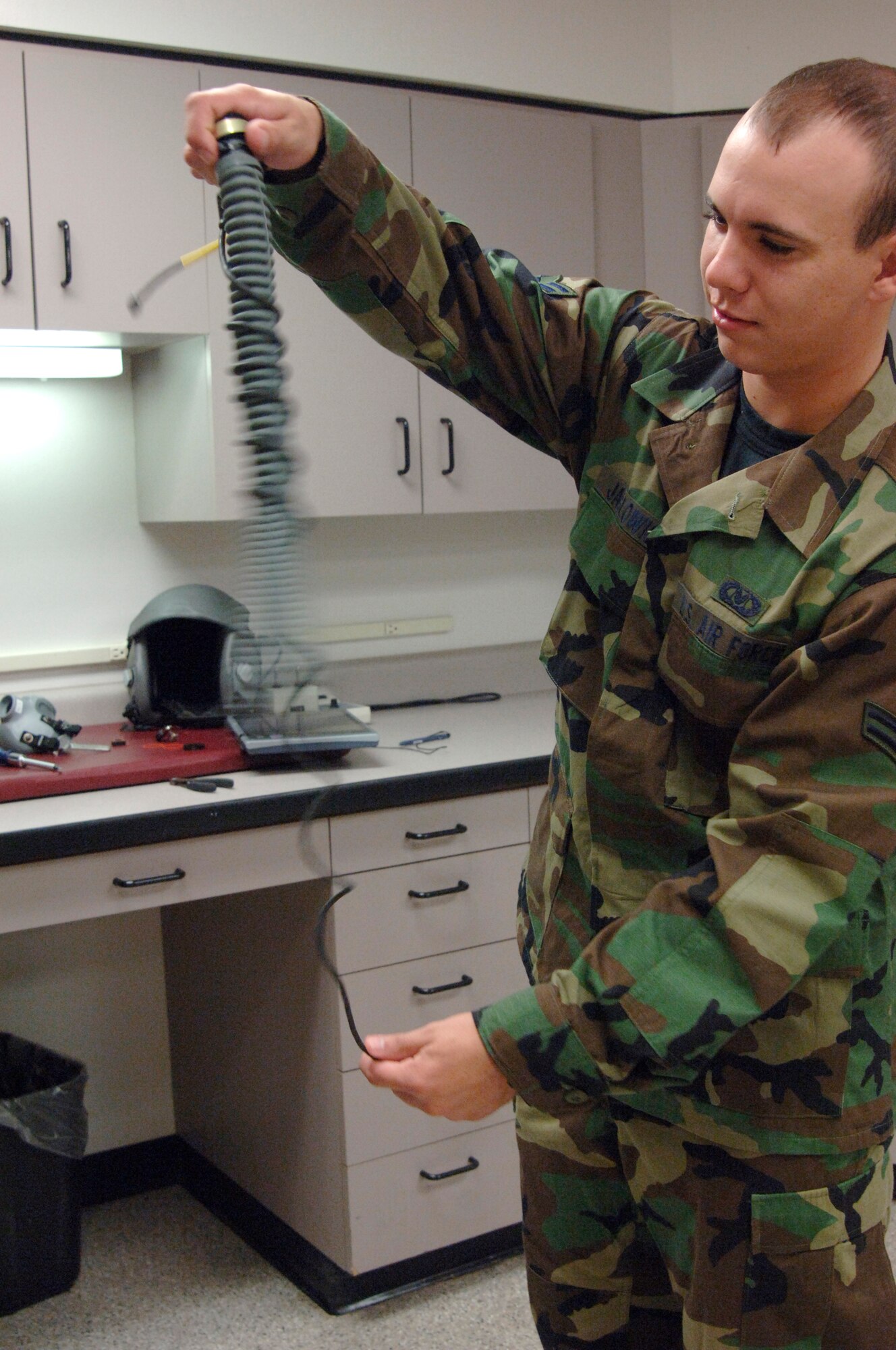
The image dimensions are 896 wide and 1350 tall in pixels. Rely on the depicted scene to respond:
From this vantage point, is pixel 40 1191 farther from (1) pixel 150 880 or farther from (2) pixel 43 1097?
(1) pixel 150 880

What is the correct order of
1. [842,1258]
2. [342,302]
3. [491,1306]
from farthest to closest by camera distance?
1. [491,1306]
2. [342,302]
3. [842,1258]

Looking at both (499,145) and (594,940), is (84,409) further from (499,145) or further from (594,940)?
(594,940)

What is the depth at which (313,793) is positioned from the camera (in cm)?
214

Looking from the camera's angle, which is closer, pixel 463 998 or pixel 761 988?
pixel 761 988

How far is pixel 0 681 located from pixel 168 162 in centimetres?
103

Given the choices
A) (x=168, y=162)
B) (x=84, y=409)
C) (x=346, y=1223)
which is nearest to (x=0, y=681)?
(x=84, y=409)

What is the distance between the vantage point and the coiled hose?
0.92m

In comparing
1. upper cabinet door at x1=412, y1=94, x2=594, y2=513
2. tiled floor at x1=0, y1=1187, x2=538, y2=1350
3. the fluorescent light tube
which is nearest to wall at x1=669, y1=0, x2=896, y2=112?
upper cabinet door at x1=412, y1=94, x2=594, y2=513

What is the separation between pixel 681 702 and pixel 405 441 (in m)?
1.64

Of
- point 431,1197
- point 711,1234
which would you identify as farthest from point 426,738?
point 711,1234

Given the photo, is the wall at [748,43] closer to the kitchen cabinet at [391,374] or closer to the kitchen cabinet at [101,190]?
the kitchen cabinet at [391,374]

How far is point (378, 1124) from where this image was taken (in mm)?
2254

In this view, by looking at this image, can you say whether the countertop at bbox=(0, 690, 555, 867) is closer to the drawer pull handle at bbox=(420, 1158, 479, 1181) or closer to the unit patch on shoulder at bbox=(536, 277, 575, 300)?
the drawer pull handle at bbox=(420, 1158, 479, 1181)

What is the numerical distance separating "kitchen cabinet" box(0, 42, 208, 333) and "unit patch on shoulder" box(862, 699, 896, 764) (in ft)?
5.76
